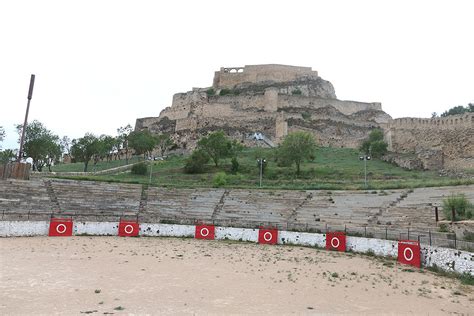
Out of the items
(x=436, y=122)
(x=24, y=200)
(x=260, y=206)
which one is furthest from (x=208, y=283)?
(x=436, y=122)

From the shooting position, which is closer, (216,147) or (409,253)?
(409,253)

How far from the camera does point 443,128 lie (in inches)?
2015

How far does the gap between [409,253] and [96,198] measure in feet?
77.6

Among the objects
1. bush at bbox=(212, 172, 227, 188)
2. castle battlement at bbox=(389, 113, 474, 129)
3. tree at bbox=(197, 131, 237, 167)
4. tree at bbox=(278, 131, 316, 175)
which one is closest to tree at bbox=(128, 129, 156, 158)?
tree at bbox=(197, 131, 237, 167)

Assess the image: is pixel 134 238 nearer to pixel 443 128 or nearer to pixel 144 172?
pixel 144 172

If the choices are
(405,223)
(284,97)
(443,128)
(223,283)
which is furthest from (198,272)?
(284,97)

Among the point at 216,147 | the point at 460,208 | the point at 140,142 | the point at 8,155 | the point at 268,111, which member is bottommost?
the point at 460,208

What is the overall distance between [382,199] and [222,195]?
1398 centimetres

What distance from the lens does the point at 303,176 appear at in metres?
42.8

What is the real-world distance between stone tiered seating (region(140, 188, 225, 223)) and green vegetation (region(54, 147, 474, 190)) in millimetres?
2793

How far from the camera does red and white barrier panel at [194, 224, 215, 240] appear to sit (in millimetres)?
23953

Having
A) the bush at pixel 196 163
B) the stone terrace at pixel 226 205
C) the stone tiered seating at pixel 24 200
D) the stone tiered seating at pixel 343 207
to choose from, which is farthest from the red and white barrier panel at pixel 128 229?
the bush at pixel 196 163

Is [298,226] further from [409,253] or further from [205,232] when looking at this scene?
[409,253]

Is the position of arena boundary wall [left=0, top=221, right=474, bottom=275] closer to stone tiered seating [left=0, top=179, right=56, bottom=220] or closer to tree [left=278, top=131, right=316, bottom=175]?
stone tiered seating [left=0, top=179, right=56, bottom=220]
